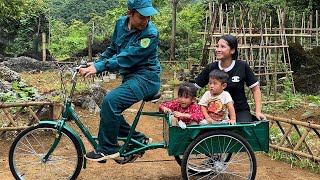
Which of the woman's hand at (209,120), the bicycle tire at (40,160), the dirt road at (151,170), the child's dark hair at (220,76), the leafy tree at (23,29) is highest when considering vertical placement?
the leafy tree at (23,29)

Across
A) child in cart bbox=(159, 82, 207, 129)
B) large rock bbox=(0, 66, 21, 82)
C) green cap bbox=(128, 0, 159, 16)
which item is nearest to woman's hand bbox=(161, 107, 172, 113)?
child in cart bbox=(159, 82, 207, 129)

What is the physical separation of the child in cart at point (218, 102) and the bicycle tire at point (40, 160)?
4.27 feet

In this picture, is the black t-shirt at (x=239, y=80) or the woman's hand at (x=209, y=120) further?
the black t-shirt at (x=239, y=80)

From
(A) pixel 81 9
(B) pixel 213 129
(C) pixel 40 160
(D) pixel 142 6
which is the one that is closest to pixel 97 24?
(A) pixel 81 9

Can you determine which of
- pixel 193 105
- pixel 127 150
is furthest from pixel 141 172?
pixel 193 105

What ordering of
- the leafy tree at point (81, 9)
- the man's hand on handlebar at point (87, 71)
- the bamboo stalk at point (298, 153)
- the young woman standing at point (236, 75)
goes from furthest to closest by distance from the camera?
the leafy tree at point (81, 9) → the bamboo stalk at point (298, 153) → the young woman standing at point (236, 75) → the man's hand on handlebar at point (87, 71)

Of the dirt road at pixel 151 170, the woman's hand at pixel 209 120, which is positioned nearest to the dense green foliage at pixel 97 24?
the dirt road at pixel 151 170

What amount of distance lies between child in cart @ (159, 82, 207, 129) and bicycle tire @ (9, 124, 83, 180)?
96 cm

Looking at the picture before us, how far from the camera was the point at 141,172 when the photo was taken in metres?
4.73

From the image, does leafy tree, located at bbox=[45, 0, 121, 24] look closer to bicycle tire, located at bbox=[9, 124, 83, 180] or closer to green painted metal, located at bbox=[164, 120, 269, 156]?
bicycle tire, located at bbox=[9, 124, 83, 180]

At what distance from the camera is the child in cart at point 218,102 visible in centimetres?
396

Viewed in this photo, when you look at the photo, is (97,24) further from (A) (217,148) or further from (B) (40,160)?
(A) (217,148)

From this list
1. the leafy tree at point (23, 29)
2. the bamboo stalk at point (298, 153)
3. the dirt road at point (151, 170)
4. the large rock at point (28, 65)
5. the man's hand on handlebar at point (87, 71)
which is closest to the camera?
the man's hand on handlebar at point (87, 71)

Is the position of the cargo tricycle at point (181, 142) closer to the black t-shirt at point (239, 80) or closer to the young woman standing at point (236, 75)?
the young woman standing at point (236, 75)
